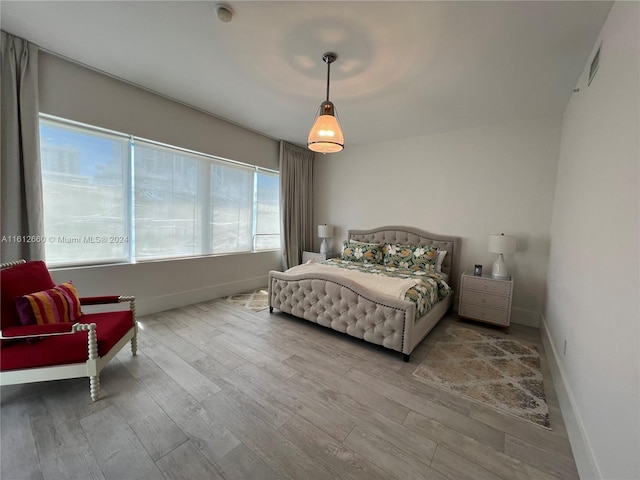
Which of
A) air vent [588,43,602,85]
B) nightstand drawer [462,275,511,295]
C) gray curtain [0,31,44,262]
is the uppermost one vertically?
air vent [588,43,602,85]

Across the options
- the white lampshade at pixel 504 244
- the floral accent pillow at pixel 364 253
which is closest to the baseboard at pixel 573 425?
the white lampshade at pixel 504 244

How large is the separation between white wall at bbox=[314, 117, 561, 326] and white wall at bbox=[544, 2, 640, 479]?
3.78 ft

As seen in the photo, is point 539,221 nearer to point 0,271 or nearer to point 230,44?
point 230,44

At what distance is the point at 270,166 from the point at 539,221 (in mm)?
4125

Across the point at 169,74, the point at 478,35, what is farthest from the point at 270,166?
the point at 478,35

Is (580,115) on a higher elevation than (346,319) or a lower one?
higher

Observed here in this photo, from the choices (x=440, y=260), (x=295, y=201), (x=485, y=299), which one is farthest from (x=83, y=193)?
(x=485, y=299)

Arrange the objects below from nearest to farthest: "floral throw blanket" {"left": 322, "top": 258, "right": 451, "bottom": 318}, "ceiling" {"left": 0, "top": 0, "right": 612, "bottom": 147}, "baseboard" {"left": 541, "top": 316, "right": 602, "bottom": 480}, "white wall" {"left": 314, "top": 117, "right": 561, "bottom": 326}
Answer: "baseboard" {"left": 541, "top": 316, "right": 602, "bottom": 480} → "ceiling" {"left": 0, "top": 0, "right": 612, "bottom": 147} → "floral throw blanket" {"left": 322, "top": 258, "right": 451, "bottom": 318} → "white wall" {"left": 314, "top": 117, "right": 561, "bottom": 326}

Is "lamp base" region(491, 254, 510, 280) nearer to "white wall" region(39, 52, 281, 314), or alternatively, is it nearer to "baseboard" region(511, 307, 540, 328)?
"baseboard" region(511, 307, 540, 328)

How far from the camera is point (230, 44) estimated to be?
6.70 ft

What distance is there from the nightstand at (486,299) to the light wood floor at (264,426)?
3.53 ft

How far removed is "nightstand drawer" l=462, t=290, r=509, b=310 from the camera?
3.03 m

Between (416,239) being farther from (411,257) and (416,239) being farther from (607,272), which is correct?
(607,272)

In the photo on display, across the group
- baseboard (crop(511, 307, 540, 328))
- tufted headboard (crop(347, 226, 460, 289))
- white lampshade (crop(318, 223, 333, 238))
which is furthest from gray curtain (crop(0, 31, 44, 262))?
baseboard (crop(511, 307, 540, 328))
